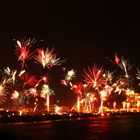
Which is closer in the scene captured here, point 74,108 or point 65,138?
point 65,138

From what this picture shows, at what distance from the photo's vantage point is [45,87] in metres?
88.8

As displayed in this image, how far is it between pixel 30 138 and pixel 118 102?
125654 mm

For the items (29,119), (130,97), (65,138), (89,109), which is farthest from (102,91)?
(130,97)

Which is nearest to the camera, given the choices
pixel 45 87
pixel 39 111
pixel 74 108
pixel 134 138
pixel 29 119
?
pixel 134 138

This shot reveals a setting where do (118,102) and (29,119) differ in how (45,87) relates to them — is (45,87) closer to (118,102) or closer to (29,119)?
(29,119)

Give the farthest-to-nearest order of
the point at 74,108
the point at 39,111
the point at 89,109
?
the point at 74,108
the point at 89,109
the point at 39,111

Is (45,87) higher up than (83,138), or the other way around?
(45,87)

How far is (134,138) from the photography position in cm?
4809

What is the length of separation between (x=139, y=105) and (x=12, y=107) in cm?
7088

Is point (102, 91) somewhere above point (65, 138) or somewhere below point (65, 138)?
above

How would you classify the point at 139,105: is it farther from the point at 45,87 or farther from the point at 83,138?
the point at 83,138

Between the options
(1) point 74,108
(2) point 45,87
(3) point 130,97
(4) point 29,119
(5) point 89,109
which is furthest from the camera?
(3) point 130,97

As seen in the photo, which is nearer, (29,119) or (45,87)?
(45,87)

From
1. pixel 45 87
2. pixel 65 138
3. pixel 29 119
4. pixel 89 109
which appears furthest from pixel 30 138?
pixel 89 109
